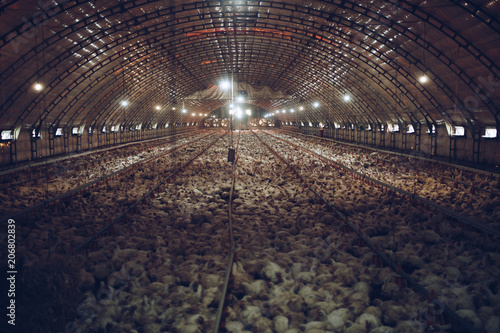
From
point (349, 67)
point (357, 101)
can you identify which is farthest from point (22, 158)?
point (357, 101)

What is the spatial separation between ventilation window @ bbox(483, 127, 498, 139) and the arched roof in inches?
19.9

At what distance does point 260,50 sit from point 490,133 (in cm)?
2287

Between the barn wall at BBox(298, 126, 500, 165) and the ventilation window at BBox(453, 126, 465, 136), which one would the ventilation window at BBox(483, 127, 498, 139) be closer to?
the barn wall at BBox(298, 126, 500, 165)


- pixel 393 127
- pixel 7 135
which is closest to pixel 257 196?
pixel 7 135

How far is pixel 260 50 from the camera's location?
36250 millimetres

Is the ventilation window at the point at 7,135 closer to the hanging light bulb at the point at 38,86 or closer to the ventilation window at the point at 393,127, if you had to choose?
the hanging light bulb at the point at 38,86

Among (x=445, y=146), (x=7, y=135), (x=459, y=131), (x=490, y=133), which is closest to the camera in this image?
(x=490, y=133)

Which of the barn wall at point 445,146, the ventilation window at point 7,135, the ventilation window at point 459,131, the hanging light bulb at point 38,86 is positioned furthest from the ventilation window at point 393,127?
the ventilation window at point 7,135

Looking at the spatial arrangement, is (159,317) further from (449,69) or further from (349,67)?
(349,67)

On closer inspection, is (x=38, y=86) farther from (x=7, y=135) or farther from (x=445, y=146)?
(x=445, y=146)

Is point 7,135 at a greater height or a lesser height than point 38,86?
lesser

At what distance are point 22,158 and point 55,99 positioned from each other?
476cm

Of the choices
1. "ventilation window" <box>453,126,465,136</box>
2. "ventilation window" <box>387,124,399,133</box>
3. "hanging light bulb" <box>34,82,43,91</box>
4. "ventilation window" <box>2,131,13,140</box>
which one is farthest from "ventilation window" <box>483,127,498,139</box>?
"ventilation window" <box>2,131,13,140</box>

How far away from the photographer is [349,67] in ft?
99.9
